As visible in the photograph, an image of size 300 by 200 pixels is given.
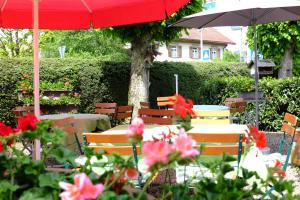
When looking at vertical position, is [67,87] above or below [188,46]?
below

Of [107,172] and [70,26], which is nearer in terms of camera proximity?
[107,172]

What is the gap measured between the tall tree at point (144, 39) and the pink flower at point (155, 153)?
1063 cm

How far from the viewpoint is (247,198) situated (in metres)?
1.42

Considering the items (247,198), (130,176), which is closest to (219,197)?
(247,198)

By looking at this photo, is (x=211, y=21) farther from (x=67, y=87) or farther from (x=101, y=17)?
(x=67, y=87)

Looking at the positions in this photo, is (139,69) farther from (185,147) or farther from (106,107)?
(185,147)

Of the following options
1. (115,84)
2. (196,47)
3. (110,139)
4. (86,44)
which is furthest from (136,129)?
(196,47)

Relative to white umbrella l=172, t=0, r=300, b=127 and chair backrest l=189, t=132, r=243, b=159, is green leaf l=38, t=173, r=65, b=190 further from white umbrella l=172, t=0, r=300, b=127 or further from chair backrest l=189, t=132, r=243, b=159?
white umbrella l=172, t=0, r=300, b=127

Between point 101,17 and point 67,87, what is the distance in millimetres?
7209

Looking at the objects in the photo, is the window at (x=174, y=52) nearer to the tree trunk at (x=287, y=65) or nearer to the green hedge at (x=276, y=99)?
the tree trunk at (x=287, y=65)

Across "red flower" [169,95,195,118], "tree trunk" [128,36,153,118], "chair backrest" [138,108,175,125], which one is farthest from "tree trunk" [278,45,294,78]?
"red flower" [169,95,195,118]

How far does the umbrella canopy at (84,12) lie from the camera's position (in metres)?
4.54

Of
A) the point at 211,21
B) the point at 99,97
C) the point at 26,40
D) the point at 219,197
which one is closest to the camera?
the point at 219,197

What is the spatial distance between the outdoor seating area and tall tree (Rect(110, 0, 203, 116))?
27 millimetres
